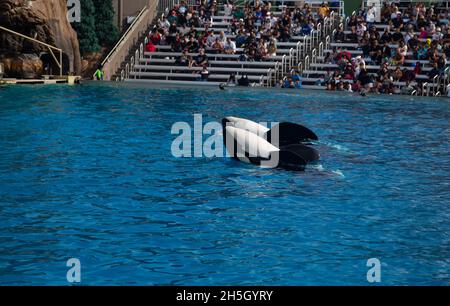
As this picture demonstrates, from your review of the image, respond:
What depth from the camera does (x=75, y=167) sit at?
14.7m

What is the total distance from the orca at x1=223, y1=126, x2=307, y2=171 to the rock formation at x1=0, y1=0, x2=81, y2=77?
19771 millimetres

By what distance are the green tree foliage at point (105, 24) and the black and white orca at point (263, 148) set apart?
2182cm

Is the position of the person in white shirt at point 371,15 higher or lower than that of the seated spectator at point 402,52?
higher

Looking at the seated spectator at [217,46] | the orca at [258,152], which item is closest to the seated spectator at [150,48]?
the seated spectator at [217,46]

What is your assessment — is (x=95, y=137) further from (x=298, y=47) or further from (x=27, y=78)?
(x=298, y=47)

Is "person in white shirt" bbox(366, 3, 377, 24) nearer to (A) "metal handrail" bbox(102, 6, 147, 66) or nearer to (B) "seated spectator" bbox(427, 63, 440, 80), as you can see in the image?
(B) "seated spectator" bbox(427, 63, 440, 80)

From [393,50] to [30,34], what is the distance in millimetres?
14435

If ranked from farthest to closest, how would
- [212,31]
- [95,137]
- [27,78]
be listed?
1. [212,31]
2. [27,78]
3. [95,137]

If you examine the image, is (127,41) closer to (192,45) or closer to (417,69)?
(192,45)

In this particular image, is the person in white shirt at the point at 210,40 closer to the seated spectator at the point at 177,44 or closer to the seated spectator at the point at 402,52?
the seated spectator at the point at 177,44

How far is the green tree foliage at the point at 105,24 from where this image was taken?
37.3 meters

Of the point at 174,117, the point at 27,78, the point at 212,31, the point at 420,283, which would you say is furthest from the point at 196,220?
the point at 212,31

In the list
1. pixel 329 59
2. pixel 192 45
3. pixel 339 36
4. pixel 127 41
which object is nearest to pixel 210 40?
pixel 192 45

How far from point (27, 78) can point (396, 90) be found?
46.4 feet
